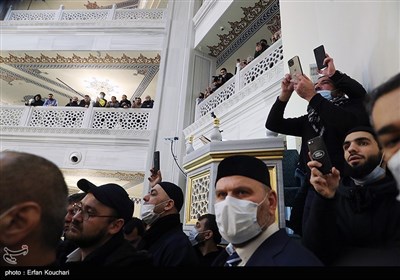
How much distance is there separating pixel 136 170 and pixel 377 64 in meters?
5.84

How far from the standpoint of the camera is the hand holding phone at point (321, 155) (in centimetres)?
99

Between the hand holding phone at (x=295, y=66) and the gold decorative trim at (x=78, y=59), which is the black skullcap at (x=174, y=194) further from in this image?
the gold decorative trim at (x=78, y=59)

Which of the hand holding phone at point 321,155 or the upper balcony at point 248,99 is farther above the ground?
the upper balcony at point 248,99

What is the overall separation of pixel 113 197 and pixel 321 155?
1.07 m

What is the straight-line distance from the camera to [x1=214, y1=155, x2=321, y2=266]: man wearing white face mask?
1019 millimetres

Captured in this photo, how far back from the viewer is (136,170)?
688 cm

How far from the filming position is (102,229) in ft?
4.61

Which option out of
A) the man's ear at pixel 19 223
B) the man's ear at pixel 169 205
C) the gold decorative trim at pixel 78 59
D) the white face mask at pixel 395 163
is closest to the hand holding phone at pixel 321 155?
the white face mask at pixel 395 163

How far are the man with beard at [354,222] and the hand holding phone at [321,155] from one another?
0.02m

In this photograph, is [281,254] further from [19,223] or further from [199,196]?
[199,196]

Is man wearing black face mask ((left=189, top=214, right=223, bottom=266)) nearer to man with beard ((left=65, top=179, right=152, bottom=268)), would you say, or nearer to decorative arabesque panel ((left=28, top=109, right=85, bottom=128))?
man with beard ((left=65, top=179, right=152, bottom=268))

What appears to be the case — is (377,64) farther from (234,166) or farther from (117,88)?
(117,88)

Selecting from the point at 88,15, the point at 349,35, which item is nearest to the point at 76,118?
the point at 88,15

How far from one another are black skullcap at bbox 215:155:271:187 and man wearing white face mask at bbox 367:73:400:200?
1.52 feet
